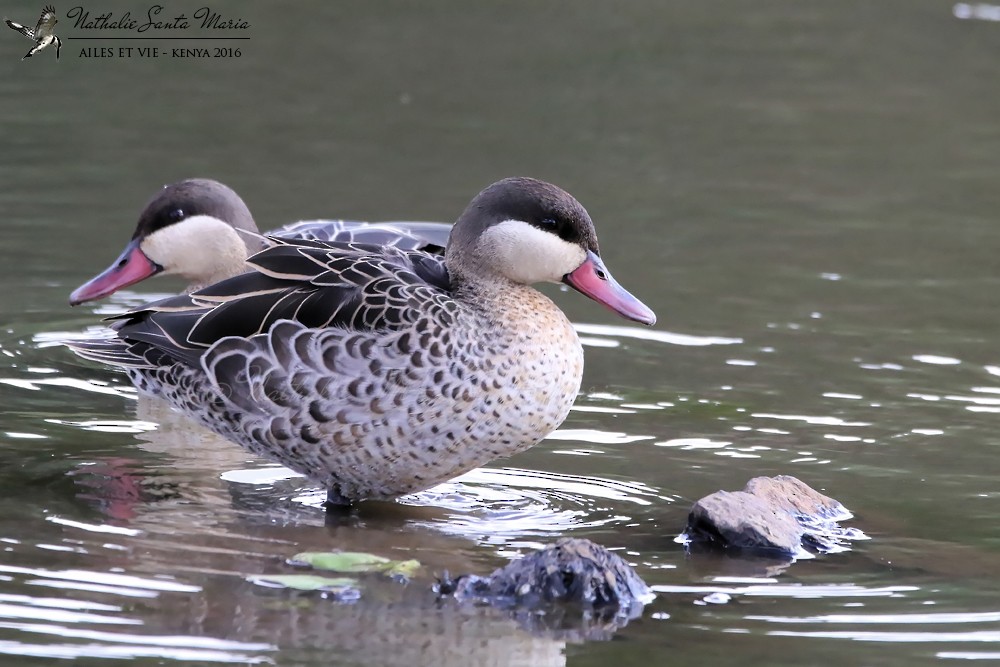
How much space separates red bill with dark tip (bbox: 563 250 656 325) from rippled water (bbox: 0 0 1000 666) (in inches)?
30.2

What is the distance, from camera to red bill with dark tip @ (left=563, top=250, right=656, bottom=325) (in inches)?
263

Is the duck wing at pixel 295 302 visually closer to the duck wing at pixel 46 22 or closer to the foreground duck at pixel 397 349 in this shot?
the foreground duck at pixel 397 349

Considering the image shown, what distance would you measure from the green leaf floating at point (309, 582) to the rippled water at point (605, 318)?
7 cm

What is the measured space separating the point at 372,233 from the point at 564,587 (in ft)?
13.6

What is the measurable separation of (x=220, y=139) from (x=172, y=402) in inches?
257

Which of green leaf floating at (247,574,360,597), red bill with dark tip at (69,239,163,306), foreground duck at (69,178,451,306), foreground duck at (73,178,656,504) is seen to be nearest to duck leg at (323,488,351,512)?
foreground duck at (73,178,656,504)

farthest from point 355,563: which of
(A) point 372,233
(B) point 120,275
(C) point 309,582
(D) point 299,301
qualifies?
(A) point 372,233

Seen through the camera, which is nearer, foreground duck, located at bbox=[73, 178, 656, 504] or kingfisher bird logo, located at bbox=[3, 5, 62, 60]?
foreground duck, located at bbox=[73, 178, 656, 504]

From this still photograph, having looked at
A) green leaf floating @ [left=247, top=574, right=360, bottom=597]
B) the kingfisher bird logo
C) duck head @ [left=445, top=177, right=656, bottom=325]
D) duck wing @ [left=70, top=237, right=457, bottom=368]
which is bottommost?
green leaf floating @ [left=247, top=574, right=360, bottom=597]

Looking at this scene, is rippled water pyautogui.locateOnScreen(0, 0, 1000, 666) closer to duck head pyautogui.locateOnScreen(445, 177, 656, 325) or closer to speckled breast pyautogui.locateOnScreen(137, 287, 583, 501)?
speckled breast pyautogui.locateOnScreen(137, 287, 583, 501)

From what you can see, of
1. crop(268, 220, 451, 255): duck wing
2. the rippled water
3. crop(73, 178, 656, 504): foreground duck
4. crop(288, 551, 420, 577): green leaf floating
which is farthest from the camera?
crop(268, 220, 451, 255): duck wing

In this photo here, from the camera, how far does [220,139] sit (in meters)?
13.2

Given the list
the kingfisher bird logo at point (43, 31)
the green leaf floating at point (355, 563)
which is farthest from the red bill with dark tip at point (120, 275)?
the kingfisher bird logo at point (43, 31)

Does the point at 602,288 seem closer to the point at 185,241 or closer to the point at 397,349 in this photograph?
the point at 397,349
